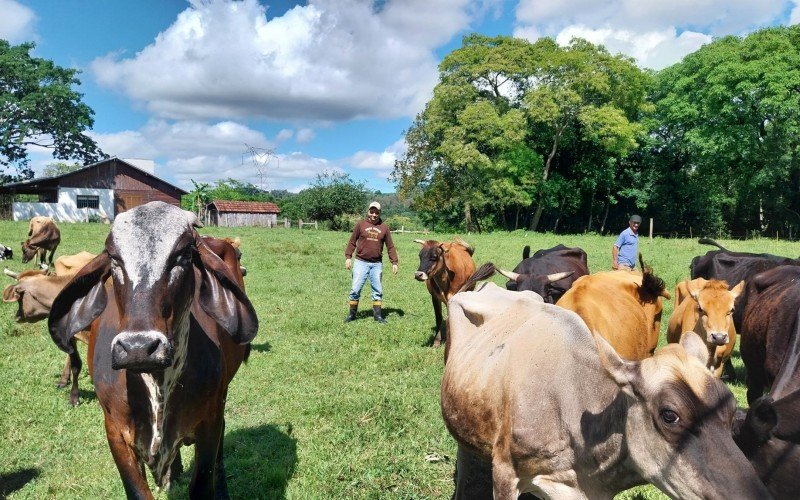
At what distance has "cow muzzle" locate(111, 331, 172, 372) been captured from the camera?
2.32 metres

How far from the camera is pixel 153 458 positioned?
9.92 feet

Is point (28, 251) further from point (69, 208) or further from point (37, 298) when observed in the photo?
point (69, 208)

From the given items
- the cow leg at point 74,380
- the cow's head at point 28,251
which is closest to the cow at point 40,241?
the cow's head at point 28,251

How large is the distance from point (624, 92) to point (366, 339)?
109ft

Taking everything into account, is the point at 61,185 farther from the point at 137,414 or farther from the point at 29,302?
the point at 137,414

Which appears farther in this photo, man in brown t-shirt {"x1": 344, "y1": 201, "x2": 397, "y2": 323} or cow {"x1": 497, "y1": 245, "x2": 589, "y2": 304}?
man in brown t-shirt {"x1": 344, "y1": 201, "x2": 397, "y2": 323}

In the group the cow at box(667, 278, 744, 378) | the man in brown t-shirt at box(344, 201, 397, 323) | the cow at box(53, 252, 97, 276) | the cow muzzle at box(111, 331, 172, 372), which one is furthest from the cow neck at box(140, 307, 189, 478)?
the man in brown t-shirt at box(344, 201, 397, 323)

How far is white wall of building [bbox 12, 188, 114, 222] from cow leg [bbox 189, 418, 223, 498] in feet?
130

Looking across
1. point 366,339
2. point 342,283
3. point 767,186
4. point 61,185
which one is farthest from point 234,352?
point 61,185

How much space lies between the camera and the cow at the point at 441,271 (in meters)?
9.07

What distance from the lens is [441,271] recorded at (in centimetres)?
926

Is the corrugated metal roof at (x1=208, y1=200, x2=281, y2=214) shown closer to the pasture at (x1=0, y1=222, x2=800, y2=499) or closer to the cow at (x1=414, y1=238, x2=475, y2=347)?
the pasture at (x1=0, y1=222, x2=800, y2=499)

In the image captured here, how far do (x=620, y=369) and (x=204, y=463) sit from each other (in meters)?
2.56

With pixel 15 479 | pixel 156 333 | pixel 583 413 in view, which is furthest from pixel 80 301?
pixel 583 413
